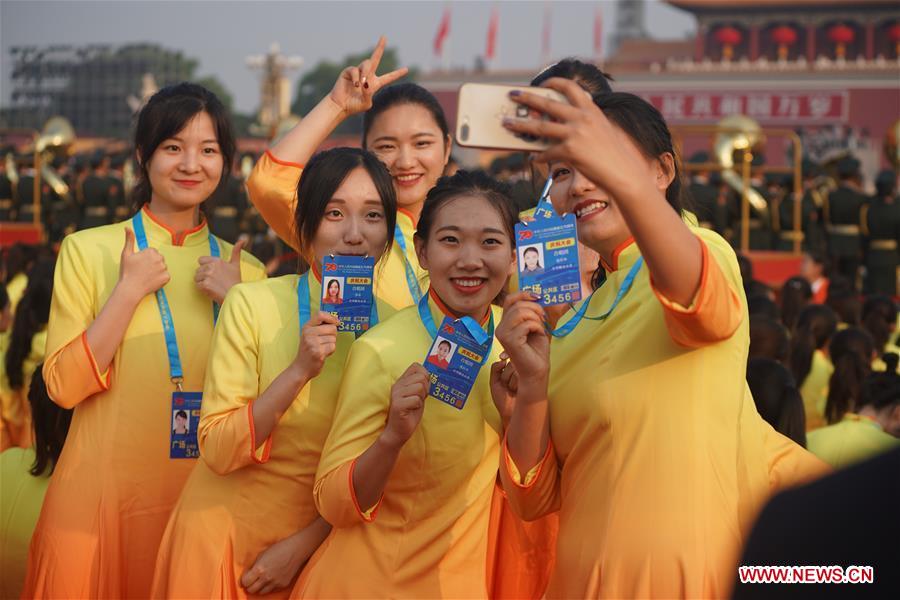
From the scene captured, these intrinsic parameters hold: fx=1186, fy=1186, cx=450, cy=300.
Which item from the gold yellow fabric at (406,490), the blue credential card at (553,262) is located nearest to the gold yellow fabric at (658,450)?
the blue credential card at (553,262)

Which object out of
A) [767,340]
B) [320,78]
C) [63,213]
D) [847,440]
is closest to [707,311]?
[847,440]

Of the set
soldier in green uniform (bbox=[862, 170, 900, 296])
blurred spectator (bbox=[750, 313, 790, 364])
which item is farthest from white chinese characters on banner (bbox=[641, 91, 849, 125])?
blurred spectator (bbox=[750, 313, 790, 364])

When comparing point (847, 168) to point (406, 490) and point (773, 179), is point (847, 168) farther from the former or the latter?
point (406, 490)

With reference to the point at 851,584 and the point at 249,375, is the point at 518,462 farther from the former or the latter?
the point at 851,584

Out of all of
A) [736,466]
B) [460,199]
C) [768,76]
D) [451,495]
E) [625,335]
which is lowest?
[451,495]

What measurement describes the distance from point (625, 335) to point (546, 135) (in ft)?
1.38

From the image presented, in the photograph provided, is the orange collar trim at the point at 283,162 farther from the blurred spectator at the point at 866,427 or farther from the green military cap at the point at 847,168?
the green military cap at the point at 847,168

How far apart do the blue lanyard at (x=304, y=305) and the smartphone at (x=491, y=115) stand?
2.99 feet

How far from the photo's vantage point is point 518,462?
74.5 inches

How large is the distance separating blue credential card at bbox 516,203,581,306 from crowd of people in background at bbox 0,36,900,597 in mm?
44

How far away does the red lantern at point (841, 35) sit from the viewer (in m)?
33.5

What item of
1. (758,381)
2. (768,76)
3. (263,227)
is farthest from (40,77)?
(758,381)

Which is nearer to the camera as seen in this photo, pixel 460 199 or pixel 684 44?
pixel 460 199

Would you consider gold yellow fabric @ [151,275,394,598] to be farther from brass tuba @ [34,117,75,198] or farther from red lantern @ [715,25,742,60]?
red lantern @ [715,25,742,60]
